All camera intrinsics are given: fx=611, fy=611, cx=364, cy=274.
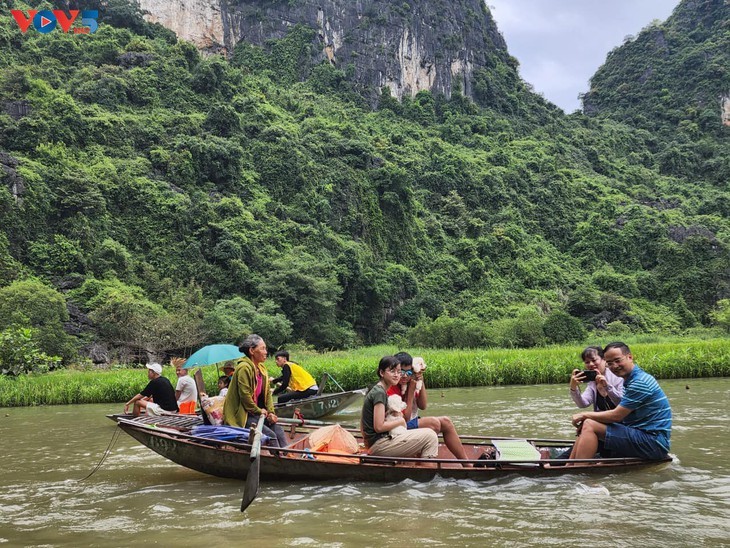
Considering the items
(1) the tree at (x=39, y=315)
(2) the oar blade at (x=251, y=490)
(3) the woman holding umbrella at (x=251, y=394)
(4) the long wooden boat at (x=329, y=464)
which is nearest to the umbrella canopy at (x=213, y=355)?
(4) the long wooden boat at (x=329, y=464)

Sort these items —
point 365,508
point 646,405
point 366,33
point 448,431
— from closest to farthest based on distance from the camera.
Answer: point 365,508, point 646,405, point 448,431, point 366,33

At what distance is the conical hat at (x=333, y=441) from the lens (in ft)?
21.1

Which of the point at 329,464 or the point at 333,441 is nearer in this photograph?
the point at 329,464

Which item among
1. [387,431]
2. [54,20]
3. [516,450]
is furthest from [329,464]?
[54,20]

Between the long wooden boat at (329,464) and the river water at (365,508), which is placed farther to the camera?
the long wooden boat at (329,464)

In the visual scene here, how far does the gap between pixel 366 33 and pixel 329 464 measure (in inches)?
2464

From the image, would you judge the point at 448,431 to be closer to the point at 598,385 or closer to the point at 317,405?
the point at 598,385

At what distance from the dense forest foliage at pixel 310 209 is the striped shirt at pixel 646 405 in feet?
53.9

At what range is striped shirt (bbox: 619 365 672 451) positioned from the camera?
18.3 ft

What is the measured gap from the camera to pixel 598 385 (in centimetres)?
610

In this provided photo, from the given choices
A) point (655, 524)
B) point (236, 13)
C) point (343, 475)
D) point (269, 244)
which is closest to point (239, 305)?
point (269, 244)

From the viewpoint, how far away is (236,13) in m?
60.5

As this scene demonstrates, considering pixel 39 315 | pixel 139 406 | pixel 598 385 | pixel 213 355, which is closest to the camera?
pixel 598 385

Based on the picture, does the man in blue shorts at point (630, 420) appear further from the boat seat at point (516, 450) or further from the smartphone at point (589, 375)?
the boat seat at point (516, 450)
